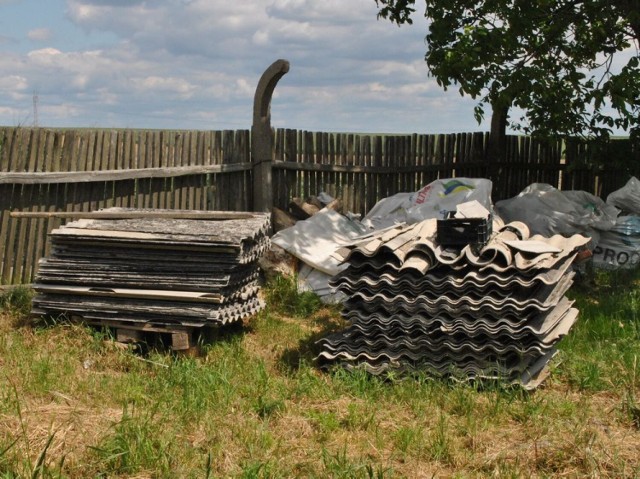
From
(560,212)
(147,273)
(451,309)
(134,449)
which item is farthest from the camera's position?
(560,212)

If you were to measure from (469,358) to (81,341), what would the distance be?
3587 mm

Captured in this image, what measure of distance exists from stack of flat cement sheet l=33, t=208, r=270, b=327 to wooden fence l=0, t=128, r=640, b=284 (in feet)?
4.55

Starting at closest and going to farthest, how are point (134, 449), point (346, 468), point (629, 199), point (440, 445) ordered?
1. point (346, 468)
2. point (134, 449)
3. point (440, 445)
4. point (629, 199)

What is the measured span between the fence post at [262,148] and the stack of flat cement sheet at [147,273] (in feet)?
9.88

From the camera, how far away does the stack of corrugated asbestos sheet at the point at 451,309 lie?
6.89 meters

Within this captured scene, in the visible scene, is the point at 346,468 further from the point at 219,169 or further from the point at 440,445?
the point at 219,169

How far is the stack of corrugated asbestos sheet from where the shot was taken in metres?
6.89

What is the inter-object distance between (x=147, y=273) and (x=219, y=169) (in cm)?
320

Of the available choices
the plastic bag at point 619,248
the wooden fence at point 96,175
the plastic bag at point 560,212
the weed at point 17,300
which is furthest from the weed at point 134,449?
the plastic bag at point 619,248

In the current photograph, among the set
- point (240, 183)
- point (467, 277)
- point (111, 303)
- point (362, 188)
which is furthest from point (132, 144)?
point (467, 277)

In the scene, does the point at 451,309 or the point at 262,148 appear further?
the point at 262,148

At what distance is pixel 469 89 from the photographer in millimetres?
11445

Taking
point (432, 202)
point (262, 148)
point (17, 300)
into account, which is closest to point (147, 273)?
point (17, 300)

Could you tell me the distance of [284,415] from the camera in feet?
20.0
